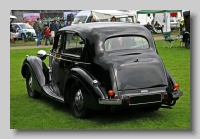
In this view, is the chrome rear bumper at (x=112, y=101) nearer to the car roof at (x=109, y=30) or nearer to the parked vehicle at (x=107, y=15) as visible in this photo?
Result: the car roof at (x=109, y=30)

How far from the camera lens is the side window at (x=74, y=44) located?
369 inches

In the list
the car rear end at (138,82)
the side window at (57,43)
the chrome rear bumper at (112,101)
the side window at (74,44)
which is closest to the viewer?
the chrome rear bumper at (112,101)

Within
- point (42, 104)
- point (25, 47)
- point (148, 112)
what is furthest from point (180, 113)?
point (25, 47)

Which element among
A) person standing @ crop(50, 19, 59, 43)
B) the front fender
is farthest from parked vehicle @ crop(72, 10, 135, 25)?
the front fender

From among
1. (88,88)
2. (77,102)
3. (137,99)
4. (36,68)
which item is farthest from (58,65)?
(137,99)

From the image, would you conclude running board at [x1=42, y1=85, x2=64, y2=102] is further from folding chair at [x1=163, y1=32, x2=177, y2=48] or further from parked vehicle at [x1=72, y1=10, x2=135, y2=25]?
folding chair at [x1=163, y1=32, x2=177, y2=48]

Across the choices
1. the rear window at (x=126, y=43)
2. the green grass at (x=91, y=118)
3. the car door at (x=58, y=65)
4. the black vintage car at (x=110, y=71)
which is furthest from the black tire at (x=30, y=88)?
the rear window at (x=126, y=43)

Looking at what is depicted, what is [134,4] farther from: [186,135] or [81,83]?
[186,135]

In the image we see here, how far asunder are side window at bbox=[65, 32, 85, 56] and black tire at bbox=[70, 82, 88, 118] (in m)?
0.70

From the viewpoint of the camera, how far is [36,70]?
35.7 feet

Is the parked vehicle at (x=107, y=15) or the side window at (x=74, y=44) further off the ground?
the parked vehicle at (x=107, y=15)

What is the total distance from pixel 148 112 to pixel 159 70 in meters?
1.08

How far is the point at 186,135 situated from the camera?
27.3 ft

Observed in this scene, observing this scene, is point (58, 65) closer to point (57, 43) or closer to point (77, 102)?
A: point (57, 43)
